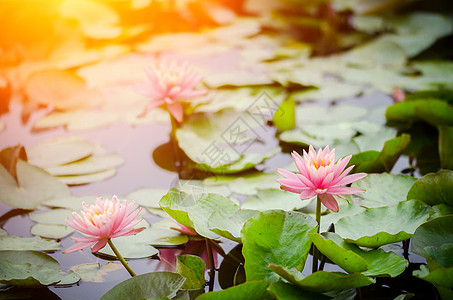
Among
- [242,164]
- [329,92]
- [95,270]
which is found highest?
[329,92]

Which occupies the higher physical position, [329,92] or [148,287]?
[329,92]

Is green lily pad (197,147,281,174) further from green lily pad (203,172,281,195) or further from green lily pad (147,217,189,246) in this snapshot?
green lily pad (147,217,189,246)

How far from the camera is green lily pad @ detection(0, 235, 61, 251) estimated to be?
1210mm

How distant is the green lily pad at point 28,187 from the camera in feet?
4.58

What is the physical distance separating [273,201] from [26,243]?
26.8 inches

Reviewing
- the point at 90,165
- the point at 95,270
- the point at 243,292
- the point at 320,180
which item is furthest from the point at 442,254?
the point at 90,165

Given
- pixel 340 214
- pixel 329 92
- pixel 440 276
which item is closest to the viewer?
pixel 440 276

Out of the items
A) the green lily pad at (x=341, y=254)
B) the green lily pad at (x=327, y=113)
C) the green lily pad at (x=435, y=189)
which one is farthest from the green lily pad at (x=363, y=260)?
the green lily pad at (x=327, y=113)

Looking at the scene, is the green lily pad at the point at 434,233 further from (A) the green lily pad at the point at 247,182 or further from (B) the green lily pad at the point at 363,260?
(A) the green lily pad at the point at 247,182

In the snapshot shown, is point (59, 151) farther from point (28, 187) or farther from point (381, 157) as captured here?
point (381, 157)

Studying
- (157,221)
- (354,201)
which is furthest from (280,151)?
(157,221)

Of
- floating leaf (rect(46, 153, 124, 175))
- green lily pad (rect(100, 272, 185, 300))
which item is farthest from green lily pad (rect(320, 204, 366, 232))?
floating leaf (rect(46, 153, 124, 175))

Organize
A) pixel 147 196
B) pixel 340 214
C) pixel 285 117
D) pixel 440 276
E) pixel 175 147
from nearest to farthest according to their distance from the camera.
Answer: pixel 440 276 → pixel 340 214 → pixel 147 196 → pixel 175 147 → pixel 285 117

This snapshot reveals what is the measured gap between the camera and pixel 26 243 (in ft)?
4.02
